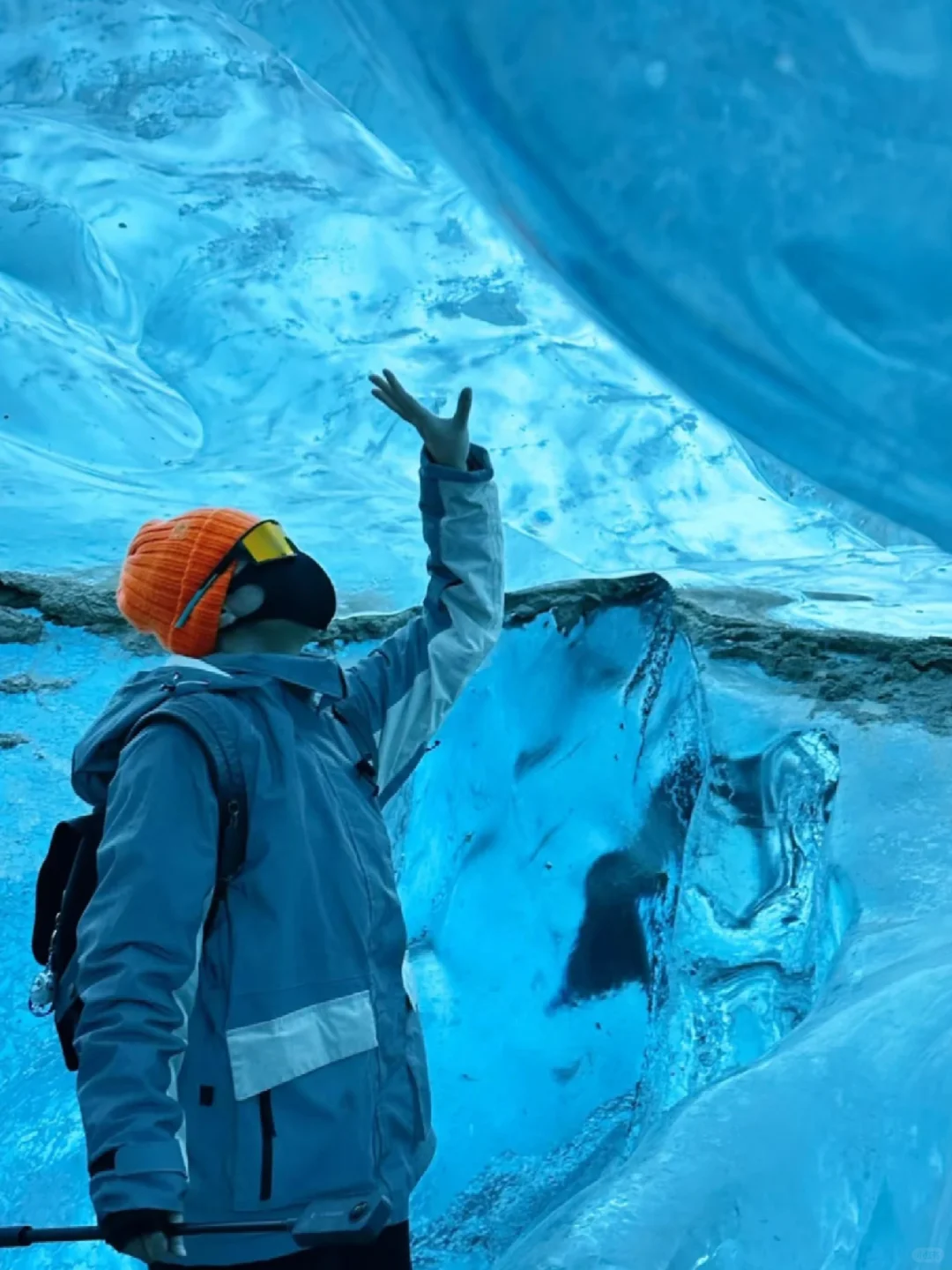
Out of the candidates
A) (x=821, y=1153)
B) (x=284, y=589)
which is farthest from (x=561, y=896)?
(x=284, y=589)

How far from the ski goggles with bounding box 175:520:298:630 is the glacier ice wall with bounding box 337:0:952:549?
0.39 meters

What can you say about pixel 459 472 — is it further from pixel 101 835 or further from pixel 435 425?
pixel 101 835

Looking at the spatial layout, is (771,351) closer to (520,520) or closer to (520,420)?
(520,520)

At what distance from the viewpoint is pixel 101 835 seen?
1.16 m

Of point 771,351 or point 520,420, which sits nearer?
point 771,351

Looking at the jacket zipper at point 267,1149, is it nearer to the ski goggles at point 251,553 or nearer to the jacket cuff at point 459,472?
the ski goggles at point 251,553

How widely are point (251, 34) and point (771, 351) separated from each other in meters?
3.62

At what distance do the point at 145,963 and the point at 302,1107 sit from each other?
0.59ft

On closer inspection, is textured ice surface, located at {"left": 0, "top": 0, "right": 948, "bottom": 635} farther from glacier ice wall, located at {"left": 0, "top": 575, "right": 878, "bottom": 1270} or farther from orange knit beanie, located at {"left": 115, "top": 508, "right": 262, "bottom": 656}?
orange knit beanie, located at {"left": 115, "top": 508, "right": 262, "bottom": 656}

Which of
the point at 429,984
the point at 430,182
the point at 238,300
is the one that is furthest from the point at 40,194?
the point at 429,984

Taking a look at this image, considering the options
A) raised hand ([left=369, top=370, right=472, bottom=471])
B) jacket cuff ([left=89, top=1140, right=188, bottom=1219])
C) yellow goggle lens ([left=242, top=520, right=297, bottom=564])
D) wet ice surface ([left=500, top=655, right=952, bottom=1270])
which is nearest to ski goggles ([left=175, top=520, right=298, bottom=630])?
yellow goggle lens ([left=242, top=520, right=297, bottom=564])

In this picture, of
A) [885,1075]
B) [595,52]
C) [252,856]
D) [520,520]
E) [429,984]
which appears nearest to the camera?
[595,52]

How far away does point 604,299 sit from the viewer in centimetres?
105

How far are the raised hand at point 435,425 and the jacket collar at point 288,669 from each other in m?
0.33
